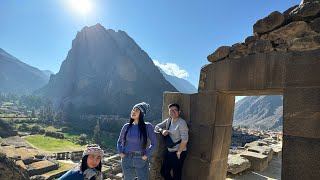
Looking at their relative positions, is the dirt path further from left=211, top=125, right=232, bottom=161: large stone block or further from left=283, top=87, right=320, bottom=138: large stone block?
left=283, top=87, right=320, bottom=138: large stone block

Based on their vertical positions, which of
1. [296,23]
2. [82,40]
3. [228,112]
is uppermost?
[82,40]

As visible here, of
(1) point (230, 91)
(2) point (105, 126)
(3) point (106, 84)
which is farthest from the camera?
(3) point (106, 84)

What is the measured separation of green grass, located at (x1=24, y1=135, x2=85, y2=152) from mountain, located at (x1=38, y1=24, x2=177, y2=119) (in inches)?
2461

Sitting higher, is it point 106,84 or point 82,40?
point 82,40

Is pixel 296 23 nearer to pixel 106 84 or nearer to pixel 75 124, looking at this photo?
pixel 75 124

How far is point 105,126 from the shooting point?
105 meters

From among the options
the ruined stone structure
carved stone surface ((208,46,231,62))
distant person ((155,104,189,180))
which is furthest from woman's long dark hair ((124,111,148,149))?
carved stone surface ((208,46,231,62))

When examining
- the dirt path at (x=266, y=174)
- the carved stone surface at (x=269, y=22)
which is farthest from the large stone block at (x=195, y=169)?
the carved stone surface at (x=269, y=22)

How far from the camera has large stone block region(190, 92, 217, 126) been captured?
18.6ft

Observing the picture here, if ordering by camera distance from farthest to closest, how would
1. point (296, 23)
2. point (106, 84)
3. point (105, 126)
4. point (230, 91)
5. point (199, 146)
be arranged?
point (106, 84)
point (105, 126)
point (199, 146)
point (230, 91)
point (296, 23)

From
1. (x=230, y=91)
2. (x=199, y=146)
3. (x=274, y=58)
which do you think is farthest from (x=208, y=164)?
(x=274, y=58)

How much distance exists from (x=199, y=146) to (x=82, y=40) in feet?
588

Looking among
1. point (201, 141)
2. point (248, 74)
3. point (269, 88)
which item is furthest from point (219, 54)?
point (201, 141)

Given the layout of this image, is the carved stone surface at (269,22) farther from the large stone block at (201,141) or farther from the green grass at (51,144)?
the green grass at (51,144)
